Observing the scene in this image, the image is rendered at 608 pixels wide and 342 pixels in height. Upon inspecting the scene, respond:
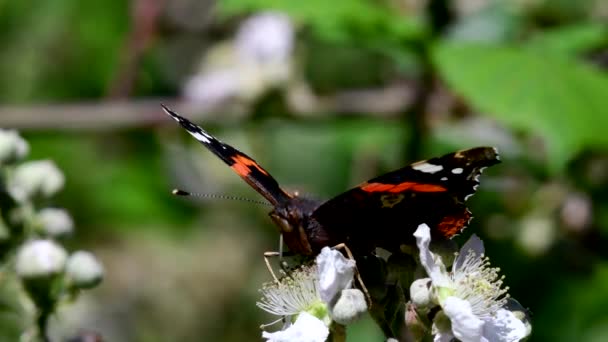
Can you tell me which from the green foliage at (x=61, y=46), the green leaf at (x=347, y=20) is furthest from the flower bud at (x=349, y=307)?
the green foliage at (x=61, y=46)

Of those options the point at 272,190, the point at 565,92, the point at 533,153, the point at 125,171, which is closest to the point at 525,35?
the point at 533,153

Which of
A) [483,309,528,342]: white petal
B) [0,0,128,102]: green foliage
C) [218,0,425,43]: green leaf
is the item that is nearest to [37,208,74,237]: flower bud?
[483,309,528,342]: white petal

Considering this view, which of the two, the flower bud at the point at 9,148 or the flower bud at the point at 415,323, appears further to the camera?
the flower bud at the point at 9,148

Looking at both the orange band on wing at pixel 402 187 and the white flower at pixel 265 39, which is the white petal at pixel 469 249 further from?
the white flower at pixel 265 39

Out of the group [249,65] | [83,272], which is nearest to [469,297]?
[83,272]

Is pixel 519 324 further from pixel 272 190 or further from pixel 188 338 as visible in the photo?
pixel 188 338

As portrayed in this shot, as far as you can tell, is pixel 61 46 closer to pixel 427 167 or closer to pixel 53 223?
pixel 53 223
